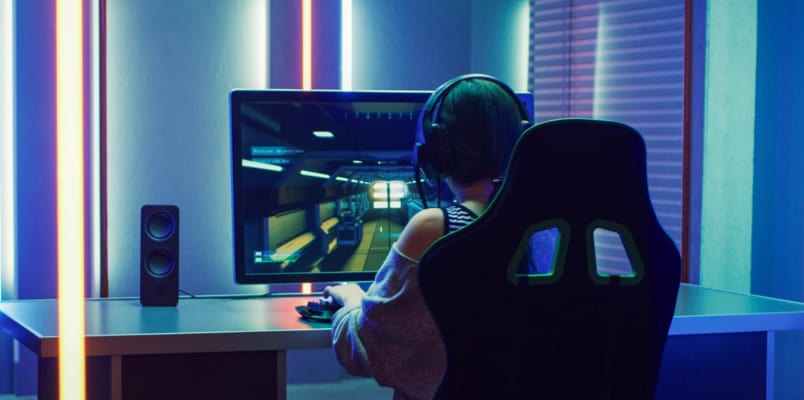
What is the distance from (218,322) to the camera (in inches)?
66.4

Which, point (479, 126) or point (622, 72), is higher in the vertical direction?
point (622, 72)

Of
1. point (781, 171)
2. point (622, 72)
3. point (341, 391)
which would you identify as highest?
point (622, 72)

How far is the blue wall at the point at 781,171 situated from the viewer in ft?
9.27

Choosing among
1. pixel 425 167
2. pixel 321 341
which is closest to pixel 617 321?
pixel 425 167

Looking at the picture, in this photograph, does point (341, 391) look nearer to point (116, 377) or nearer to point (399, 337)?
point (116, 377)

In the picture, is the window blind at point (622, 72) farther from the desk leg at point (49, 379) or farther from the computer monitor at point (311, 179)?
the desk leg at point (49, 379)

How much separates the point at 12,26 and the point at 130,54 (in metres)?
0.41

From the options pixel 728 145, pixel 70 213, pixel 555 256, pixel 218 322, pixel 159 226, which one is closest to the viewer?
pixel 555 256

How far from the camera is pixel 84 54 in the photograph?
2.78 m

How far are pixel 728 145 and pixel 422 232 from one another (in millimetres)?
2081

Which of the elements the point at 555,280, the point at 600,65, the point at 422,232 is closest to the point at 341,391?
the point at 600,65

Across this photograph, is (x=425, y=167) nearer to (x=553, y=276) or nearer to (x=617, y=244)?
(x=553, y=276)

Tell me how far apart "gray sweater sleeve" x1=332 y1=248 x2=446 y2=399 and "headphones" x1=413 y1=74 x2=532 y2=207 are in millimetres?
177

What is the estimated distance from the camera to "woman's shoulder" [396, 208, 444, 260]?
122 cm
